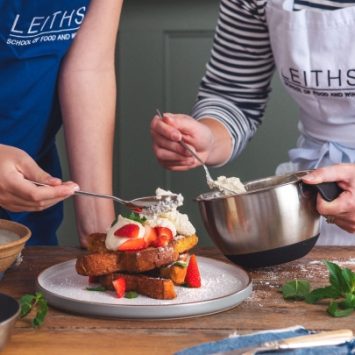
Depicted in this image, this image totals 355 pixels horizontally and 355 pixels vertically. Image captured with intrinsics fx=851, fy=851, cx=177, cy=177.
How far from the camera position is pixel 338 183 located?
1.34m

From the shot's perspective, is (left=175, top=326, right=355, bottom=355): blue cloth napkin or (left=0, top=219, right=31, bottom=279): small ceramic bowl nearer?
(left=175, top=326, right=355, bottom=355): blue cloth napkin

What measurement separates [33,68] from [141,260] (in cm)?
62

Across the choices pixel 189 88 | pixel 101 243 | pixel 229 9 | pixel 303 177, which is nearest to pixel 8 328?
pixel 101 243

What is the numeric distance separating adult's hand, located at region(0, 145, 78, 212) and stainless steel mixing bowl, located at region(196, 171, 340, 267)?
226 millimetres

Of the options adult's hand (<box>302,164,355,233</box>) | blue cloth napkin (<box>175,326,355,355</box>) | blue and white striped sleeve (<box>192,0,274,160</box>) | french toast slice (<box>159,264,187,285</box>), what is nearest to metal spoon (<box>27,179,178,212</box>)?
french toast slice (<box>159,264,187,285</box>)

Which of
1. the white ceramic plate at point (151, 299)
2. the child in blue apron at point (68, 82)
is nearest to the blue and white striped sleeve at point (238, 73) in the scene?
the child in blue apron at point (68, 82)

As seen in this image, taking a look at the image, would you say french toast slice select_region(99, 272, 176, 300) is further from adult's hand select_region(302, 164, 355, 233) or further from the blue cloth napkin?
adult's hand select_region(302, 164, 355, 233)

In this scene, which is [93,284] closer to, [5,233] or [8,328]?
[5,233]

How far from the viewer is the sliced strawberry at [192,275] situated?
47.4 inches

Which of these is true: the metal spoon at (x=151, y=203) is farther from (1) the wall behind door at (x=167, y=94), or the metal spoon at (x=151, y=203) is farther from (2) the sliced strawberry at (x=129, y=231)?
(1) the wall behind door at (x=167, y=94)

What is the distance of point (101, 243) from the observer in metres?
1.25

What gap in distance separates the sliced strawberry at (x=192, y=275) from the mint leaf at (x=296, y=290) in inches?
4.8

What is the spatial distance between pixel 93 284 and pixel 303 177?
355mm

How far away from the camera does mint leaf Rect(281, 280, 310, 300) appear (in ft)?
3.89
